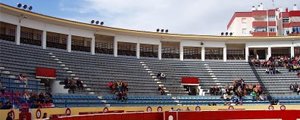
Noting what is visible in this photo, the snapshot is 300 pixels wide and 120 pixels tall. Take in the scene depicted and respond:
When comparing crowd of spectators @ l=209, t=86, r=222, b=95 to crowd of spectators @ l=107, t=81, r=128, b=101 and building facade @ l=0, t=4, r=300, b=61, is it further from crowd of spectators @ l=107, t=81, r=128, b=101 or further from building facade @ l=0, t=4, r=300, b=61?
crowd of spectators @ l=107, t=81, r=128, b=101

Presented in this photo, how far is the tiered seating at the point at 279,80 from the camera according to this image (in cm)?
4739

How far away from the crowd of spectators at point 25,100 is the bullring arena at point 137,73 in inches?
2.8

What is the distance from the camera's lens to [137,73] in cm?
4634

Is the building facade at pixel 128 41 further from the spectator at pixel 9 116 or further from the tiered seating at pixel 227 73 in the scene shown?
the spectator at pixel 9 116

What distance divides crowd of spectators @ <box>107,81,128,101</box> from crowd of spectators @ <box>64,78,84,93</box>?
3.10 meters

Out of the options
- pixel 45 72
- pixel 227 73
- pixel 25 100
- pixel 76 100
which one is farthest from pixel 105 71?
pixel 25 100

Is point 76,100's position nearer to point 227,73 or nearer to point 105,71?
point 105,71

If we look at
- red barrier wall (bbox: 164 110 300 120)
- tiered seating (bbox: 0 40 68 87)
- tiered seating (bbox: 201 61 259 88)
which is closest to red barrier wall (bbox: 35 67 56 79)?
tiered seating (bbox: 0 40 68 87)

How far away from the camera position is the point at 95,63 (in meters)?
44.5

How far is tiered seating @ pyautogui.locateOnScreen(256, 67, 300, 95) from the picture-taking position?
47388mm

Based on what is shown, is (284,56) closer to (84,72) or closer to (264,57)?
(264,57)

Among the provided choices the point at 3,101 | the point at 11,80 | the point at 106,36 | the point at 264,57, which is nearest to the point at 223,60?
the point at 264,57

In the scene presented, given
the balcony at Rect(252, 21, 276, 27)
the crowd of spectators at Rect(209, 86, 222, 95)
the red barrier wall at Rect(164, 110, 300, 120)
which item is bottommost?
the red barrier wall at Rect(164, 110, 300, 120)

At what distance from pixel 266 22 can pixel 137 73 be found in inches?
1611
